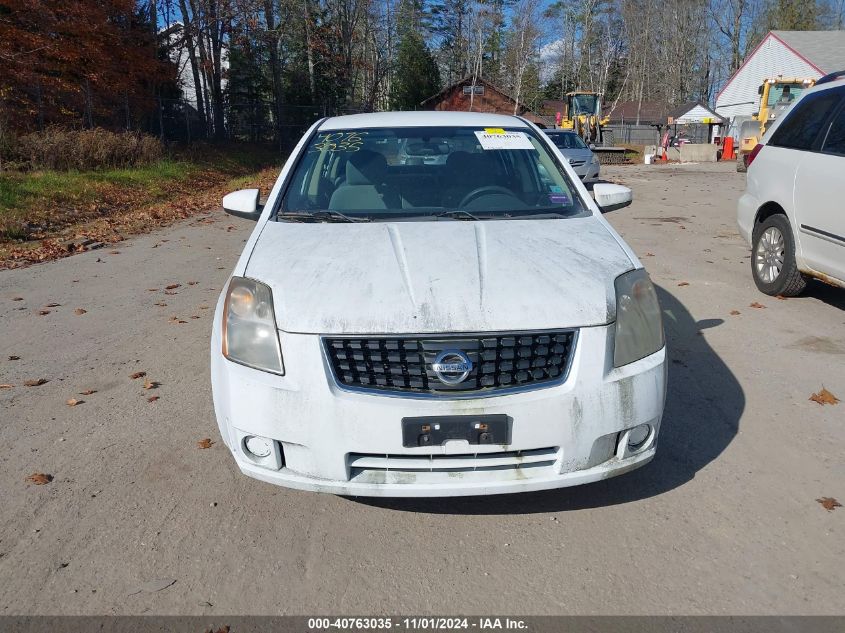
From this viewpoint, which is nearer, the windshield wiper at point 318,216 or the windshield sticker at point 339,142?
the windshield wiper at point 318,216

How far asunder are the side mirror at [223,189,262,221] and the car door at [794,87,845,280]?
4.42 m

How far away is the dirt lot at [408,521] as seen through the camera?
255cm

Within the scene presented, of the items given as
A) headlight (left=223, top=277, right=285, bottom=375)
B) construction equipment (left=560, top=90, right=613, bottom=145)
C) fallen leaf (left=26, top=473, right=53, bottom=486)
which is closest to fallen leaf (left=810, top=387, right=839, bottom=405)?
headlight (left=223, top=277, right=285, bottom=375)

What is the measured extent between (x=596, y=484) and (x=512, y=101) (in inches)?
2459

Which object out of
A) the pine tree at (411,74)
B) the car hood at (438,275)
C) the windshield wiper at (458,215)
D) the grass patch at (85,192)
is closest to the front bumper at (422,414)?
the car hood at (438,275)

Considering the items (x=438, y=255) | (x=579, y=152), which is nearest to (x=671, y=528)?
(x=438, y=255)

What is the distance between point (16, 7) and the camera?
696 inches

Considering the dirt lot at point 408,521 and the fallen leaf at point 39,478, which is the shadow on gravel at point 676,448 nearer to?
the dirt lot at point 408,521

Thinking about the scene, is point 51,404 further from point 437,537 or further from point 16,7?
point 16,7

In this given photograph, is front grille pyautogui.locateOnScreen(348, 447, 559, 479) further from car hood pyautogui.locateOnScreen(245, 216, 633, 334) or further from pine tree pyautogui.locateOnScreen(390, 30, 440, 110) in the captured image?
pine tree pyautogui.locateOnScreen(390, 30, 440, 110)

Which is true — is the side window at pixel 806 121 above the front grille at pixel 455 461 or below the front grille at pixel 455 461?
above

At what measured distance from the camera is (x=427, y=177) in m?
4.17

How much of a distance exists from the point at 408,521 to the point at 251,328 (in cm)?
108

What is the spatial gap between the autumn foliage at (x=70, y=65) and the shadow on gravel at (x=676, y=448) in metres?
16.5
